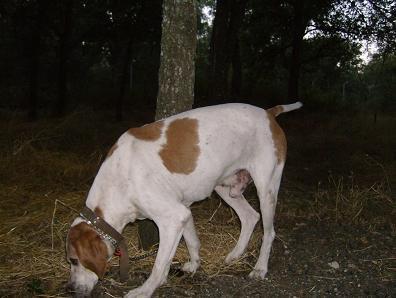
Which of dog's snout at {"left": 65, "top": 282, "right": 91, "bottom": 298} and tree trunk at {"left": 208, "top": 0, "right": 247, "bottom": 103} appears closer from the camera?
dog's snout at {"left": 65, "top": 282, "right": 91, "bottom": 298}

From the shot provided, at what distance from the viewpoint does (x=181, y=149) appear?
3520 millimetres

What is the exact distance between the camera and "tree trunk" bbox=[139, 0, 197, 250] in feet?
13.5

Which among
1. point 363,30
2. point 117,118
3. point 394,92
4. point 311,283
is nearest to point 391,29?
point 363,30

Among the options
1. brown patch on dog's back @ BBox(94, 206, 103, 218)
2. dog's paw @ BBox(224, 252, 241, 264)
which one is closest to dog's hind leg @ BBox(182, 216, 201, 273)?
dog's paw @ BBox(224, 252, 241, 264)

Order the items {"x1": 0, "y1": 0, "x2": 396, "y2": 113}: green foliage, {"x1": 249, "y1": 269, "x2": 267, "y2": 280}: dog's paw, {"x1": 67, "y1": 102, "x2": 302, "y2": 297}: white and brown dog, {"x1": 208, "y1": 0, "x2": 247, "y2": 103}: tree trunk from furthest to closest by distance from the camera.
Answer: {"x1": 0, "y1": 0, "x2": 396, "y2": 113}: green foliage < {"x1": 208, "y1": 0, "x2": 247, "y2": 103}: tree trunk < {"x1": 249, "y1": 269, "x2": 267, "y2": 280}: dog's paw < {"x1": 67, "y1": 102, "x2": 302, "y2": 297}: white and brown dog

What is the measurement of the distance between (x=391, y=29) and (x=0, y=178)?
14.0 m

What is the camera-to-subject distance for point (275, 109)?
13.9ft

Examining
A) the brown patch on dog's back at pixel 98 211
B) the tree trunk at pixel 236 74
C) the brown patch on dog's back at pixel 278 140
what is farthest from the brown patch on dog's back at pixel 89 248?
the tree trunk at pixel 236 74

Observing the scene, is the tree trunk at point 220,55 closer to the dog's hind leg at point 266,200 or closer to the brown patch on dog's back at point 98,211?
the dog's hind leg at point 266,200

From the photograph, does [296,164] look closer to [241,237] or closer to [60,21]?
[241,237]

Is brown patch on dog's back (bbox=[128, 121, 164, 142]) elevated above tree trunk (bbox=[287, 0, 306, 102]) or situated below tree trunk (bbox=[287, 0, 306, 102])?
below

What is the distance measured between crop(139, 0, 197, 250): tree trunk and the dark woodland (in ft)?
0.04

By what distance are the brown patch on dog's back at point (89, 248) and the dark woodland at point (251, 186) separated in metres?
0.47

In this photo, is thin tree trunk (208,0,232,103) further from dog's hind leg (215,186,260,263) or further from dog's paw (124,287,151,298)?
dog's paw (124,287,151,298)
